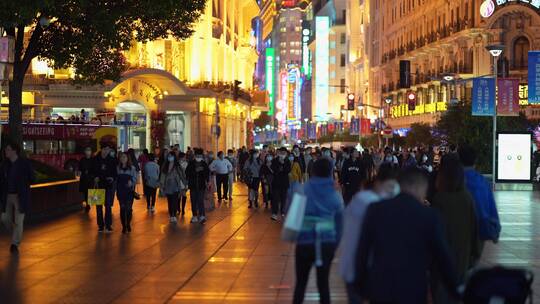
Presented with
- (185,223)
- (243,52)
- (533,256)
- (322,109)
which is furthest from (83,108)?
(322,109)

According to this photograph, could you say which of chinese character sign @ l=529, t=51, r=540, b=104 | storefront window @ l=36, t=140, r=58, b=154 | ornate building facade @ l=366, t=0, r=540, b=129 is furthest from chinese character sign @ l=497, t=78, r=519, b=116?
storefront window @ l=36, t=140, r=58, b=154

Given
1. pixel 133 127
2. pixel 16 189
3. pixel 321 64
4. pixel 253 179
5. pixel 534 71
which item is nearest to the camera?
pixel 16 189

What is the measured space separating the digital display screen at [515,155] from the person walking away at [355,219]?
2755cm

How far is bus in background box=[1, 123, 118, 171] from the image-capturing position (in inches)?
1770

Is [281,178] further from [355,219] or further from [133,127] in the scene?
[133,127]

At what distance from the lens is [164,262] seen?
1434 cm

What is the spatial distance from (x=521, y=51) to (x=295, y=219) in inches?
2401

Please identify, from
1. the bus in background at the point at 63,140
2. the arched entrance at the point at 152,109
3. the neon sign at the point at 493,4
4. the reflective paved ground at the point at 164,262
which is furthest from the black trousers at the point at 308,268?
the neon sign at the point at 493,4

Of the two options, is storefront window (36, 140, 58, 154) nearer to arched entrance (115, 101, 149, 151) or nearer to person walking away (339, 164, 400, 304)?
arched entrance (115, 101, 149, 151)

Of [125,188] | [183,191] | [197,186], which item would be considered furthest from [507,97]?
[125,188]

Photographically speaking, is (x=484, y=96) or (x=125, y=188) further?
(x=484, y=96)

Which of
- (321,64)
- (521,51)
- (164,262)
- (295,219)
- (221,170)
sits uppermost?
(321,64)

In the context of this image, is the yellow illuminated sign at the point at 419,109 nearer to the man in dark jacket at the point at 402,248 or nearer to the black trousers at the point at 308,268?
the black trousers at the point at 308,268

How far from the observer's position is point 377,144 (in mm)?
89375
